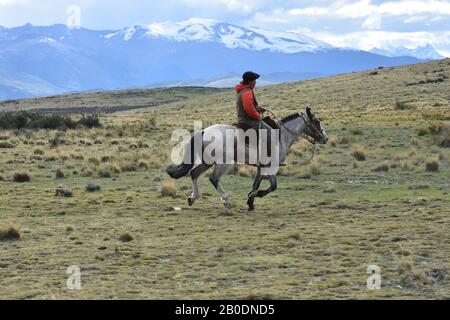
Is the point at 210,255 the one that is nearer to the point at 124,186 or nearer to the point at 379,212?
the point at 379,212

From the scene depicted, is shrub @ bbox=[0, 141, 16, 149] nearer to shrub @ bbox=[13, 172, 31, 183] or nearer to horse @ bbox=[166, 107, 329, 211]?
shrub @ bbox=[13, 172, 31, 183]

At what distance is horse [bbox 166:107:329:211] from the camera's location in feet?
48.8

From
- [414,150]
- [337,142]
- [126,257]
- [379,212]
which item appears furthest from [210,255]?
[337,142]

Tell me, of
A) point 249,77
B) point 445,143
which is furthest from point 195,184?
point 445,143

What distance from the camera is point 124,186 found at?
20.4 meters

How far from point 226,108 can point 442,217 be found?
237 ft

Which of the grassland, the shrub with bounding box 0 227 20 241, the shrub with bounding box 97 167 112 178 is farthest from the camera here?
the shrub with bounding box 97 167 112 178

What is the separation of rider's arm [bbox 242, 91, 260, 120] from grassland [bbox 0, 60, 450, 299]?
234 cm

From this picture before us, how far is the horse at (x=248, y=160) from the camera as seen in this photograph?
1488cm

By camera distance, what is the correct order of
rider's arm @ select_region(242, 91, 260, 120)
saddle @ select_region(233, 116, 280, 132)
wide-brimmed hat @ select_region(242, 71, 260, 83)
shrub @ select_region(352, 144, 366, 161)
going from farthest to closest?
1. shrub @ select_region(352, 144, 366, 161)
2. saddle @ select_region(233, 116, 280, 132)
3. wide-brimmed hat @ select_region(242, 71, 260, 83)
4. rider's arm @ select_region(242, 91, 260, 120)

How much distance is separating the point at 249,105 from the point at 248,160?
52.6 inches

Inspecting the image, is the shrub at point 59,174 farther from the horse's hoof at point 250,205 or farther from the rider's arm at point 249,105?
the rider's arm at point 249,105

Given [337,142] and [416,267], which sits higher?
[337,142]

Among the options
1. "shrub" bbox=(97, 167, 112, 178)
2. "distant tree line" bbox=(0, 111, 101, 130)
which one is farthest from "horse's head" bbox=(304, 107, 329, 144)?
"distant tree line" bbox=(0, 111, 101, 130)
